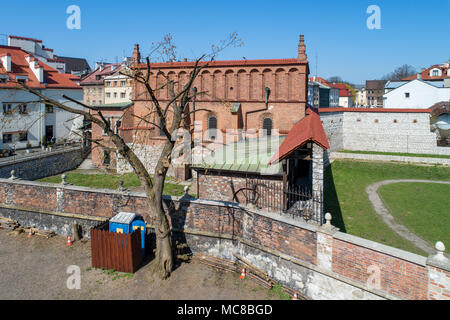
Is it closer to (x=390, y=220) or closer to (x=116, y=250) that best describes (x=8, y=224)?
(x=116, y=250)

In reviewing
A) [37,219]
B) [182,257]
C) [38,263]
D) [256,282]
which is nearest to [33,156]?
[37,219]

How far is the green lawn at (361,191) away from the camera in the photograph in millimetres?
12789

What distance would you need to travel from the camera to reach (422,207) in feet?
52.7

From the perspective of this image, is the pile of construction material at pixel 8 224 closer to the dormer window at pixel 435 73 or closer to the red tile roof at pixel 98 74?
the red tile roof at pixel 98 74

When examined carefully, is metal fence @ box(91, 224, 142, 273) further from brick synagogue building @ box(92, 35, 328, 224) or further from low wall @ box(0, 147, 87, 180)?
brick synagogue building @ box(92, 35, 328, 224)

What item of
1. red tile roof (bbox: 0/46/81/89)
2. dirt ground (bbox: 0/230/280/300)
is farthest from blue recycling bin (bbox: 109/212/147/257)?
red tile roof (bbox: 0/46/81/89)

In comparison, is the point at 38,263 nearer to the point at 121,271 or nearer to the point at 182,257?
the point at 121,271

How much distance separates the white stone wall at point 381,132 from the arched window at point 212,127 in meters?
10.4

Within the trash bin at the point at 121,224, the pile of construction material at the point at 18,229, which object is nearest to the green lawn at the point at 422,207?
the trash bin at the point at 121,224

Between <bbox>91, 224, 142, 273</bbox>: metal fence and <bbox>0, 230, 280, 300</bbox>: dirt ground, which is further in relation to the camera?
<bbox>91, 224, 142, 273</bbox>: metal fence

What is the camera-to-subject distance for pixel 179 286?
9766 millimetres

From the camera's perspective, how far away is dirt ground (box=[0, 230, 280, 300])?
9.37 meters

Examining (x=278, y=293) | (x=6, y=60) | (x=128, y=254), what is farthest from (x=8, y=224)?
(x=6, y=60)

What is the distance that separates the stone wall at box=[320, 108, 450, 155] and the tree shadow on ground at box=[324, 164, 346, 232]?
8130 millimetres
